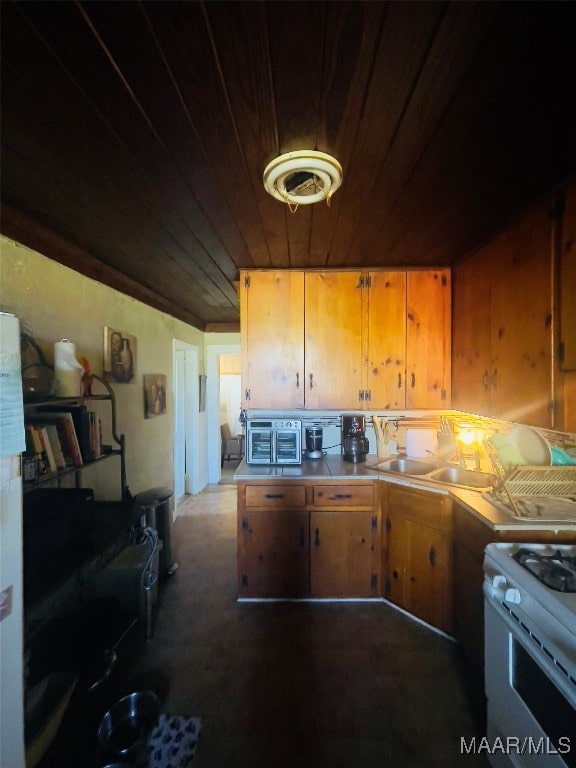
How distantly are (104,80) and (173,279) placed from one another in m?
1.89

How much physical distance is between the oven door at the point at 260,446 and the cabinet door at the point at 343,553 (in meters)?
0.53

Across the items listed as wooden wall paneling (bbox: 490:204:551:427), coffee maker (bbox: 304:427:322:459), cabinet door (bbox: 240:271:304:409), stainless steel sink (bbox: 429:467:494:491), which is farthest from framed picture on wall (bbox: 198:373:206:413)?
wooden wall paneling (bbox: 490:204:551:427)

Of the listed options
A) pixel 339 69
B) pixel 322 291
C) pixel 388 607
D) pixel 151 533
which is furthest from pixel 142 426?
pixel 339 69

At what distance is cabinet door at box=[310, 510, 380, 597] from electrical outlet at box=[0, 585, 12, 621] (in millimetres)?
1595

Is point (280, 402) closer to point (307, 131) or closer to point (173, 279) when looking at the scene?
point (173, 279)

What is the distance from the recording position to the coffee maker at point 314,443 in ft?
8.68

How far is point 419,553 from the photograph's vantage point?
6.67 ft

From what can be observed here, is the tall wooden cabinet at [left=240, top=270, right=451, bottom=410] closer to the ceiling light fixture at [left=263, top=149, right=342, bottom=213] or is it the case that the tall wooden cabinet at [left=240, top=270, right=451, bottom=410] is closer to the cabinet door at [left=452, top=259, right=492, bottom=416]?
the cabinet door at [left=452, top=259, right=492, bottom=416]

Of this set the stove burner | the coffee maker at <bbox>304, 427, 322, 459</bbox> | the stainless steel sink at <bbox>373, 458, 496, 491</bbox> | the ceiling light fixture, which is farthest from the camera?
the coffee maker at <bbox>304, 427, 322, 459</bbox>

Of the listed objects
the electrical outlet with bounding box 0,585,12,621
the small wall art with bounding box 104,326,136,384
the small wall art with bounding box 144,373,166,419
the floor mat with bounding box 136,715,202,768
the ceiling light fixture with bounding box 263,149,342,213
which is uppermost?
the ceiling light fixture with bounding box 263,149,342,213

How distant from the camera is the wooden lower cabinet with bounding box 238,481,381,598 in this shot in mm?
2209

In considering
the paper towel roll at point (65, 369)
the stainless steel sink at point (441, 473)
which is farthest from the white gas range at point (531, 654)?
the paper towel roll at point (65, 369)

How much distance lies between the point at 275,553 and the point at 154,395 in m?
1.93

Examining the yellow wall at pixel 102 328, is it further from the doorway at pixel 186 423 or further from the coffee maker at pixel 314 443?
the coffee maker at pixel 314 443
